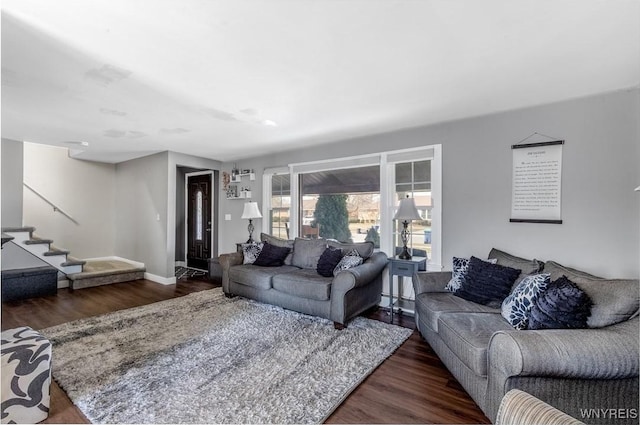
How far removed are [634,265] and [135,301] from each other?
5504 millimetres

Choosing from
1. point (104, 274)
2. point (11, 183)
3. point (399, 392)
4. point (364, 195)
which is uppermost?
point (11, 183)

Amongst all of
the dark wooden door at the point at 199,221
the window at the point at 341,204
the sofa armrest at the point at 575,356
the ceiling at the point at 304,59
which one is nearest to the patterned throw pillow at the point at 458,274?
the sofa armrest at the point at 575,356

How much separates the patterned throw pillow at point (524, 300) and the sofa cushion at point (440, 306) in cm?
25

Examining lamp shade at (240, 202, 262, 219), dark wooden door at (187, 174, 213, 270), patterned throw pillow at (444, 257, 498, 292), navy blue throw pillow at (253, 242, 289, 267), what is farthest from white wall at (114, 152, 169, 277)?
patterned throw pillow at (444, 257, 498, 292)

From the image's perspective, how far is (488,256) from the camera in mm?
2967

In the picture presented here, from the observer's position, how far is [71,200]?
5.68 metres

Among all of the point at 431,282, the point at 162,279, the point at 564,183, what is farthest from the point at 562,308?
the point at 162,279

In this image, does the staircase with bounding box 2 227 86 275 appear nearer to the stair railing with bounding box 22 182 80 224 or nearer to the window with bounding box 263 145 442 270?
the stair railing with bounding box 22 182 80 224

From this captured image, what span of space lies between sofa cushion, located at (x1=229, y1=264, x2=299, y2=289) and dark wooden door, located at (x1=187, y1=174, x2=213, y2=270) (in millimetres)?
2482

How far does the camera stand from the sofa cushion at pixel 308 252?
3.86m

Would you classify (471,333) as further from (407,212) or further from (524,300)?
(407,212)

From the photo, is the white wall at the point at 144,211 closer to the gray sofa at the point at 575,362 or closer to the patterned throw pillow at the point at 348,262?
the patterned throw pillow at the point at 348,262

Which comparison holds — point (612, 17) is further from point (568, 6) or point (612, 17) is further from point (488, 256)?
point (488, 256)

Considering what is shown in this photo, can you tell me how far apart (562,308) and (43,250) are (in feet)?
21.2
